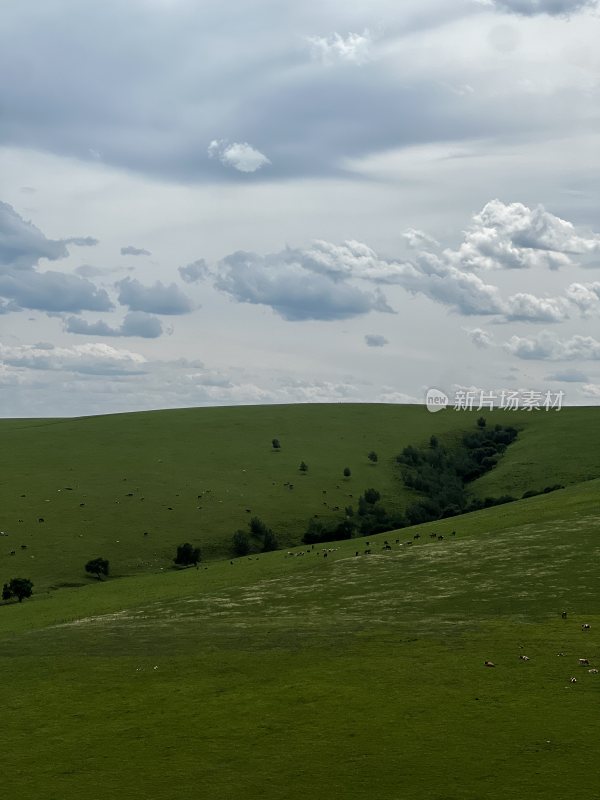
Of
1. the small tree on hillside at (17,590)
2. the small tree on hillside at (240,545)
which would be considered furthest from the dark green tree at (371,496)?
the small tree on hillside at (17,590)

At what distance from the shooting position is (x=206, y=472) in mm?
128875

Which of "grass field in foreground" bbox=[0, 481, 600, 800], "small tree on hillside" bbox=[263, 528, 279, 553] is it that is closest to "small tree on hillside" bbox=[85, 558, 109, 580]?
"small tree on hillside" bbox=[263, 528, 279, 553]

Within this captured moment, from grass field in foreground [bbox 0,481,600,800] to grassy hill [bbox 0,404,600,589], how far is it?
31.7m

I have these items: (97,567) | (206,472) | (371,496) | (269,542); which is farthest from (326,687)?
(206,472)

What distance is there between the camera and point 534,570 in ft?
180

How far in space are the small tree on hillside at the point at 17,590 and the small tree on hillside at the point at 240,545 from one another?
28.5 meters

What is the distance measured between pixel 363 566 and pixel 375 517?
1953 inches

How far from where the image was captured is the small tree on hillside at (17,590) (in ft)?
240

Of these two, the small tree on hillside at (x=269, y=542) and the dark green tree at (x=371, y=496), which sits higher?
the dark green tree at (x=371, y=496)

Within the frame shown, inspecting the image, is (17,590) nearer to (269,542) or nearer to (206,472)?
(269,542)

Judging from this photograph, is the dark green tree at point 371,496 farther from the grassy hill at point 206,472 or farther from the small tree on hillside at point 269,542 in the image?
the small tree on hillside at point 269,542

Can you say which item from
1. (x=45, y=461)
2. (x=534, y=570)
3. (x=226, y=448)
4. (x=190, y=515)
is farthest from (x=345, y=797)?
(x=226, y=448)

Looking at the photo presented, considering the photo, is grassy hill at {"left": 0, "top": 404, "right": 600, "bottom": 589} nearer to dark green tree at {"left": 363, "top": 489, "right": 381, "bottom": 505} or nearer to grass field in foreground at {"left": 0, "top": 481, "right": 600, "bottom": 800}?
dark green tree at {"left": 363, "top": 489, "right": 381, "bottom": 505}

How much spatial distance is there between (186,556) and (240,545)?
861cm
